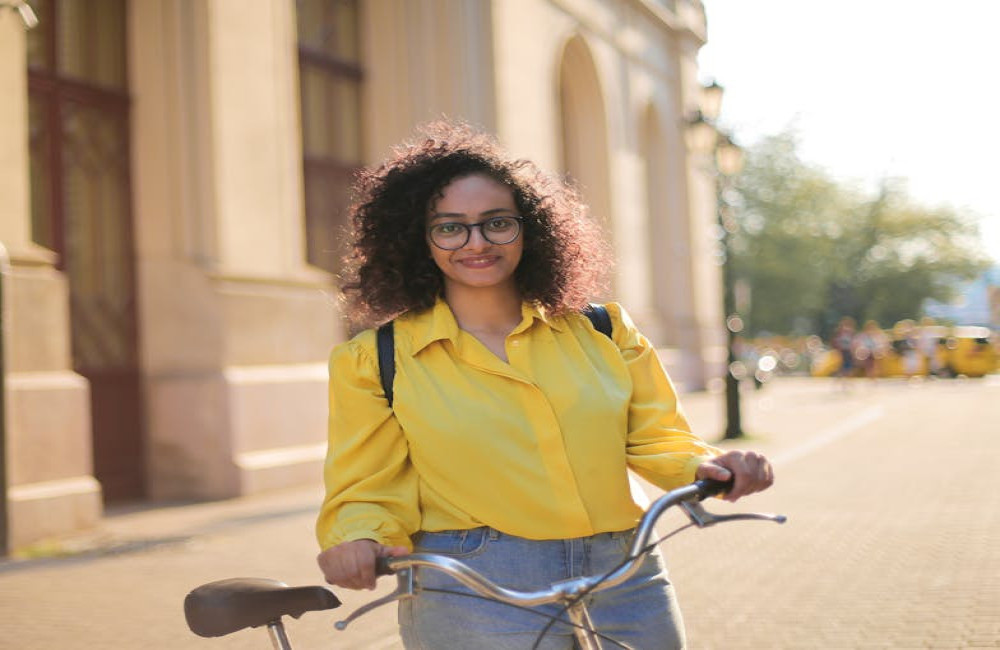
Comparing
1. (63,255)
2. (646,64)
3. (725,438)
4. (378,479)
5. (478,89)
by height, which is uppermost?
(646,64)

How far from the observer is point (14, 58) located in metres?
8.52

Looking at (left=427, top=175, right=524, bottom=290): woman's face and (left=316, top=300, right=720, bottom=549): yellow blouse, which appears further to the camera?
(left=427, top=175, right=524, bottom=290): woman's face

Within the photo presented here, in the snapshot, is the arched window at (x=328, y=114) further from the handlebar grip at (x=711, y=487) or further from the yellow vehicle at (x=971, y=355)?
the yellow vehicle at (x=971, y=355)

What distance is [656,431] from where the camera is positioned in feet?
8.16

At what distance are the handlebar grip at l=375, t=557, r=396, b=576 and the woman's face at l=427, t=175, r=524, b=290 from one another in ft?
2.26

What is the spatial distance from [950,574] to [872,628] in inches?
53.2

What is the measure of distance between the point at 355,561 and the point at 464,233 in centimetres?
77

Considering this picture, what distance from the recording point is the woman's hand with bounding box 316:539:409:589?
2152 mm

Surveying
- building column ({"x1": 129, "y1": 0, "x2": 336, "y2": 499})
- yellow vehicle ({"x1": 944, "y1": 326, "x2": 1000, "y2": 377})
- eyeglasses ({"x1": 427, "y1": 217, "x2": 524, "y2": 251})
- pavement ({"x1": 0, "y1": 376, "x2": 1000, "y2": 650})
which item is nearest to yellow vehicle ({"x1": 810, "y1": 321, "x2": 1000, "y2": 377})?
yellow vehicle ({"x1": 944, "y1": 326, "x2": 1000, "y2": 377})

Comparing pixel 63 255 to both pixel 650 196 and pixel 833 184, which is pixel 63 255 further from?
pixel 833 184

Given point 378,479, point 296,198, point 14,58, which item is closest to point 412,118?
point 296,198

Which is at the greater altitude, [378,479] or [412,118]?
[412,118]

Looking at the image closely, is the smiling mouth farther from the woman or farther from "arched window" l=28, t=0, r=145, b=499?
"arched window" l=28, t=0, r=145, b=499

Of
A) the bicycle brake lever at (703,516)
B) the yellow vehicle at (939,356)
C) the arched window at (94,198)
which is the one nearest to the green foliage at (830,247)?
the yellow vehicle at (939,356)
